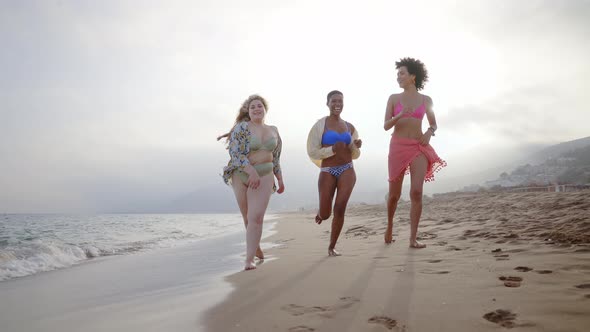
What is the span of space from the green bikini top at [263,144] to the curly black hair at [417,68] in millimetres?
2401

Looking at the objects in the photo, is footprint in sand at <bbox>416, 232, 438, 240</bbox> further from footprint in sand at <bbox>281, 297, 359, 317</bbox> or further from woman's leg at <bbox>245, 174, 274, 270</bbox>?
footprint in sand at <bbox>281, 297, 359, 317</bbox>

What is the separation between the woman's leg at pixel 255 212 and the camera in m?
4.02

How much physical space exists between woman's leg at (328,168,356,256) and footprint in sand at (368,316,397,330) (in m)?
2.55

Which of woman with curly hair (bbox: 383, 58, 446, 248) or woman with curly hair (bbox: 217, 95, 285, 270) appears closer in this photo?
woman with curly hair (bbox: 217, 95, 285, 270)

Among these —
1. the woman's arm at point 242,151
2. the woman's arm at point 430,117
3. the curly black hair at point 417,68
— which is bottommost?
the woman's arm at point 242,151

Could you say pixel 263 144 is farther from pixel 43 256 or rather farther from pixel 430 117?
pixel 43 256

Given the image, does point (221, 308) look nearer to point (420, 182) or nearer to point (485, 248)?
point (485, 248)

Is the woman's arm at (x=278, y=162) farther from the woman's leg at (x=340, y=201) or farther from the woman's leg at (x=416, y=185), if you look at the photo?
the woman's leg at (x=416, y=185)

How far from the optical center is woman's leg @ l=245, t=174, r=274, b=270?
402 centimetres

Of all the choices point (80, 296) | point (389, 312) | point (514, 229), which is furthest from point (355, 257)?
point (80, 296)

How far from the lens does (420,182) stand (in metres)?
4.88

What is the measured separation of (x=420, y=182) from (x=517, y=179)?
63075 millimetres

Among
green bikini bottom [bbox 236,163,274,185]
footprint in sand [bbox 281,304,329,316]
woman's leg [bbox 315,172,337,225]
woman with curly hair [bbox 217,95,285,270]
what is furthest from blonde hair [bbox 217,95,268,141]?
footprint in sand [bbox 281,304,329,316]

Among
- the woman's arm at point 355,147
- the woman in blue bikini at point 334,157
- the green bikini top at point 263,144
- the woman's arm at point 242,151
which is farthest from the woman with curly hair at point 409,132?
the woman's arm at point 242,151
